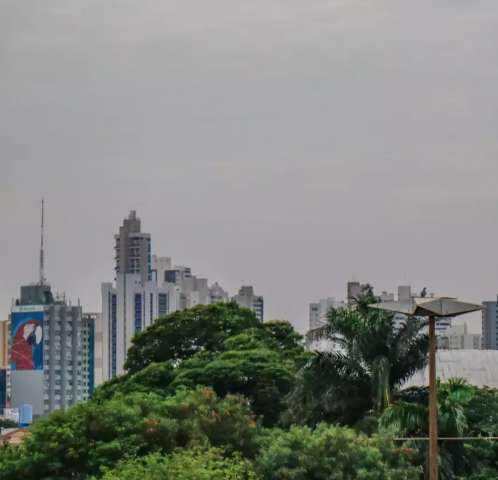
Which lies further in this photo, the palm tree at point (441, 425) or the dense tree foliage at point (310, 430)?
the palm tree at point (441, 425)

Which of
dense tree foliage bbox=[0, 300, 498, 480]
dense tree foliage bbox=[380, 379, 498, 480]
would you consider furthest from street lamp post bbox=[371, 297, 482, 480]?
dense tree foliage bbox=[380, 379, 498, 480]

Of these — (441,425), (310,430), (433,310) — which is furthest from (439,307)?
(310,430)

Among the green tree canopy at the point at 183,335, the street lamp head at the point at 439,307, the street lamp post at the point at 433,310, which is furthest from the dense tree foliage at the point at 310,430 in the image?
the green tree canopy at the point at 183,335

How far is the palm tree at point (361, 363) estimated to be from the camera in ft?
136

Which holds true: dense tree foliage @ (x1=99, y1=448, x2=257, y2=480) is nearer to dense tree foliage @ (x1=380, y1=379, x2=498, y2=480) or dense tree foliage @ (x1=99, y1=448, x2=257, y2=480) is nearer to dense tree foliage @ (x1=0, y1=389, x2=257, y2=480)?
dense tree foliage @ (x1=0, y1=389, x2=257, y2=480)

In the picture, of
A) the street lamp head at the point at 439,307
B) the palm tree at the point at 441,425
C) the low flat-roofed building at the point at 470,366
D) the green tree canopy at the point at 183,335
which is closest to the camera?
the street lamp head at the point at 439,307

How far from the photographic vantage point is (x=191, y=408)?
1740 inches

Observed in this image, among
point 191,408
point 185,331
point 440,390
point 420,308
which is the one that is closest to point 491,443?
point 440,390

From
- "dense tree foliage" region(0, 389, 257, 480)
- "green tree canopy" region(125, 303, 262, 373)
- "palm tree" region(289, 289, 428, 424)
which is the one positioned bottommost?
"dense tree foliage" region(0, 389, 257, 480)

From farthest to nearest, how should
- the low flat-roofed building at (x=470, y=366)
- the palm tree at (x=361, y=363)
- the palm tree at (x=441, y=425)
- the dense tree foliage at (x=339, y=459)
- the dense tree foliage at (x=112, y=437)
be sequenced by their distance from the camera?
1. the low flat-roofed building at (x=470, y=366)
2. the dense tree foliage at (x=112, y=437)
3. the palm tree at (x=361, y=363)
4. the palm tree at (x=441, y=425)
5. the dense tree foliage at (x=339, y=459)

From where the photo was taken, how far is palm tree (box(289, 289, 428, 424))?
4141cm

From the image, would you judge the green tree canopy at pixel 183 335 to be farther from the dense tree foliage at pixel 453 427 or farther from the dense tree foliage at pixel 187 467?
the dense tree foliage at pixel 187 467

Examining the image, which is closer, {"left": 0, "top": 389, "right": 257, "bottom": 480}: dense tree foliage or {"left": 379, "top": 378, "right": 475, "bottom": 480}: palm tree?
{"left": 379, "top": 378, "right": 475, "bottom": 480}: palm tree

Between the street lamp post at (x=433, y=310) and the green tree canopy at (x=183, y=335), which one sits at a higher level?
the green tree canopy at (x=183, y=335)
